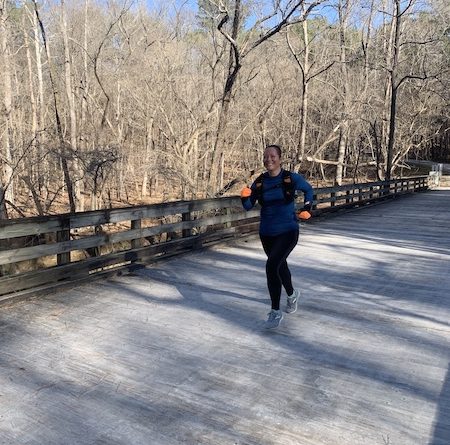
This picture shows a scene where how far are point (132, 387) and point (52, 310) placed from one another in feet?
6.84

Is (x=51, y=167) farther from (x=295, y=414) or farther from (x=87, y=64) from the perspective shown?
(x=295, y=414)

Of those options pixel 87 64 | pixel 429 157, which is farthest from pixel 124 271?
pixel 429 157

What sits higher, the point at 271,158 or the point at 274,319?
the point at 271,158

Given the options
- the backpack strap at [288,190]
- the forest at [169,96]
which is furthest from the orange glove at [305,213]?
the forest at [169,96]

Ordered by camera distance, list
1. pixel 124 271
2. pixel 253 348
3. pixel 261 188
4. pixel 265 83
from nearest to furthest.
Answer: pixel 253 348
pixel 261 188
pixel 124 271
pixel 265 83

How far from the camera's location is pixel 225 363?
3.88 metres

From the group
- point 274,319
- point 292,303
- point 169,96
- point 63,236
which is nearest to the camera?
point 274,319

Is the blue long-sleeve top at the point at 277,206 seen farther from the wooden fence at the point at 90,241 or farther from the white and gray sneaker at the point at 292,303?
the wooden fence at the point at 90,241

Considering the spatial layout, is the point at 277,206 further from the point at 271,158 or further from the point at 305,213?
the point at 271,158

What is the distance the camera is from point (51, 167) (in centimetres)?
2017

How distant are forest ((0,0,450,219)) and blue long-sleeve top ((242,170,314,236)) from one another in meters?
9.73

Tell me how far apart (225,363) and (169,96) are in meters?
20.9

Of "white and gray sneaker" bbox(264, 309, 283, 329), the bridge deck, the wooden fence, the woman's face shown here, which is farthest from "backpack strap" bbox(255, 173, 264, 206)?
the wooden fence

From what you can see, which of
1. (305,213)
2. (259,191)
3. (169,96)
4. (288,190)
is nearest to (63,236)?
(259,191)
